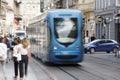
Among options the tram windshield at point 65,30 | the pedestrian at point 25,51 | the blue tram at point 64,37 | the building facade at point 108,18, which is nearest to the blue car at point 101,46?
the building facade at point 108,18

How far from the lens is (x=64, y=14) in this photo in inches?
1211

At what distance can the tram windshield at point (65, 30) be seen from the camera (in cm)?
3009

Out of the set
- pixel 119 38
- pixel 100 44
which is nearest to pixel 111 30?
pixel 119 38

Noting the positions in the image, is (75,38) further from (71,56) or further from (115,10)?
(115,10)

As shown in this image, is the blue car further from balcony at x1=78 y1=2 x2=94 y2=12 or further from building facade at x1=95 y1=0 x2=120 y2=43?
balcony at x1=78 y1=2 x2=94 y2=12

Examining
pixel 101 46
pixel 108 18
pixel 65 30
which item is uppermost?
pixel 108 18

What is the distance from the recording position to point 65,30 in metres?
30.2

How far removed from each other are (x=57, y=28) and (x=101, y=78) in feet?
27.1

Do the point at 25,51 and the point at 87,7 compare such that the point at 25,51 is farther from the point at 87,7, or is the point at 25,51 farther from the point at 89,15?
the point at 87,7

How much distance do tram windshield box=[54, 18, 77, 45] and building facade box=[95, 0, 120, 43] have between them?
100ft

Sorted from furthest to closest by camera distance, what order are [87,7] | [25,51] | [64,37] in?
[87,7] → [64,37] → [25,51]

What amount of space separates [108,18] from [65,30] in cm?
3964

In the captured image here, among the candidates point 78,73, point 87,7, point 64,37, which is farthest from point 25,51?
point 87,7

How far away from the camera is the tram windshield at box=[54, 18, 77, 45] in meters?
30.1
